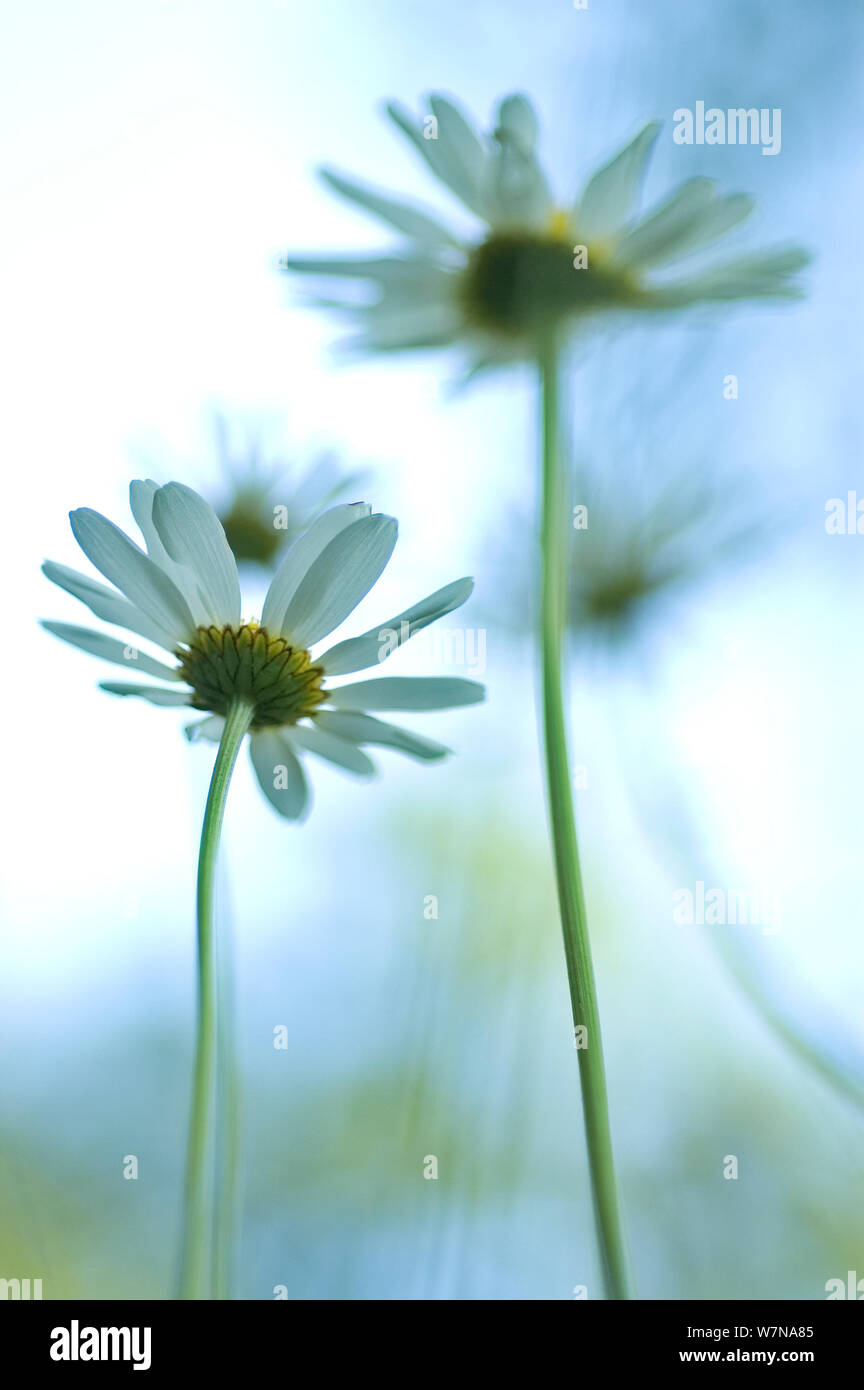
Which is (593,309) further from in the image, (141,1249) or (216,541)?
(141,1249)

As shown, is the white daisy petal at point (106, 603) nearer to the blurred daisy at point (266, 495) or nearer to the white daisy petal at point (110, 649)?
the white daisy petal at point (110, 649)

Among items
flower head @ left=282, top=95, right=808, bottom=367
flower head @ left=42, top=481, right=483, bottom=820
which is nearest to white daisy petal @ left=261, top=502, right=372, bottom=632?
flower head @ left=42, top=481, right=483, bottom=820

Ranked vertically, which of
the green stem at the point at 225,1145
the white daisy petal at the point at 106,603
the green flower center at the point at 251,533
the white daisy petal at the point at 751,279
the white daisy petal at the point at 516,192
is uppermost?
the white daisy petal at the point at 516,192

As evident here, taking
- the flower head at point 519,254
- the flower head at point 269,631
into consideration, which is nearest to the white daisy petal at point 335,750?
the flower head at point 269,631

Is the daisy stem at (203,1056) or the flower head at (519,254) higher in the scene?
the flower head at (519,254)

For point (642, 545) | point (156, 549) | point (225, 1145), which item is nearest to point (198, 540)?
point (156, 549)

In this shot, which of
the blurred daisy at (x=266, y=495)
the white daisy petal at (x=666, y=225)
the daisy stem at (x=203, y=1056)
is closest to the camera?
the daisy stem at (x=203, y=1056)

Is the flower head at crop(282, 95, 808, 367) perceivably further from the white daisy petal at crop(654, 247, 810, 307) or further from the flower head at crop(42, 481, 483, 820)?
the flower head at crop(42, 481, 483, 820)
